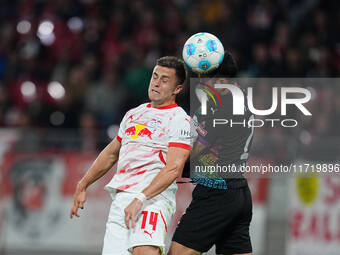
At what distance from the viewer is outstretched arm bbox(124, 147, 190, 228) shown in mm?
5410

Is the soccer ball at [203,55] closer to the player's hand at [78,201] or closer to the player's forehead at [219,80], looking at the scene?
the player's forehead at [219,80]

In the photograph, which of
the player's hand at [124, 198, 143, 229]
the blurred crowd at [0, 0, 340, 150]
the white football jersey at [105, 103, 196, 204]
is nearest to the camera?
the player's hand at [124, 198, 143, 229]

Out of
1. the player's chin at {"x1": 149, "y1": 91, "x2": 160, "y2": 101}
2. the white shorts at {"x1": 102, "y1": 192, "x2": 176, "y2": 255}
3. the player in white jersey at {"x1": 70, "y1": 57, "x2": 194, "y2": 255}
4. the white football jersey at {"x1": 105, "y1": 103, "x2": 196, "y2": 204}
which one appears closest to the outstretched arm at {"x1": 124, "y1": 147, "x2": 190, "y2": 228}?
the player in white jersey at {"x1": 70, "y1": 57, "x2": 194, "y2": 255}

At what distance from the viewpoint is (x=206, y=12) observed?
13656 mm

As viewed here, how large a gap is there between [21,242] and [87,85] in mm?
3243

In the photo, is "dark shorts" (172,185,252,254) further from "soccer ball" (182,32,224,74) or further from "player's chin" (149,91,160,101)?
"soccer ball" (182,32,224,74)

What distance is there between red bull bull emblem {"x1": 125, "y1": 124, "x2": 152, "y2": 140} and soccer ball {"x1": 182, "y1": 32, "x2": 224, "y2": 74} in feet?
2.21

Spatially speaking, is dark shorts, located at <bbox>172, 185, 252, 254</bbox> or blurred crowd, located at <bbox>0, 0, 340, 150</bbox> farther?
blurred crowd, located at <bbox>0, 0, 340, 150</bbox>

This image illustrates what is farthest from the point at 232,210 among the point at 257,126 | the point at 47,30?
the point at 47,30

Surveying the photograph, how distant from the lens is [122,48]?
13.4 metres

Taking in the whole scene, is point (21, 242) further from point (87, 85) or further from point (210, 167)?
point (210, 167)

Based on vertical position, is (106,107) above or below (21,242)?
above

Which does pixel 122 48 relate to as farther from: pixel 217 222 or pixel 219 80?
pixel 217 222

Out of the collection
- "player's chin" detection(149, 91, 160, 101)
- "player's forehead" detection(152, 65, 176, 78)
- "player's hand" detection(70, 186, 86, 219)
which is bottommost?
"player's hand" detection(70, 186, 86, 219)
